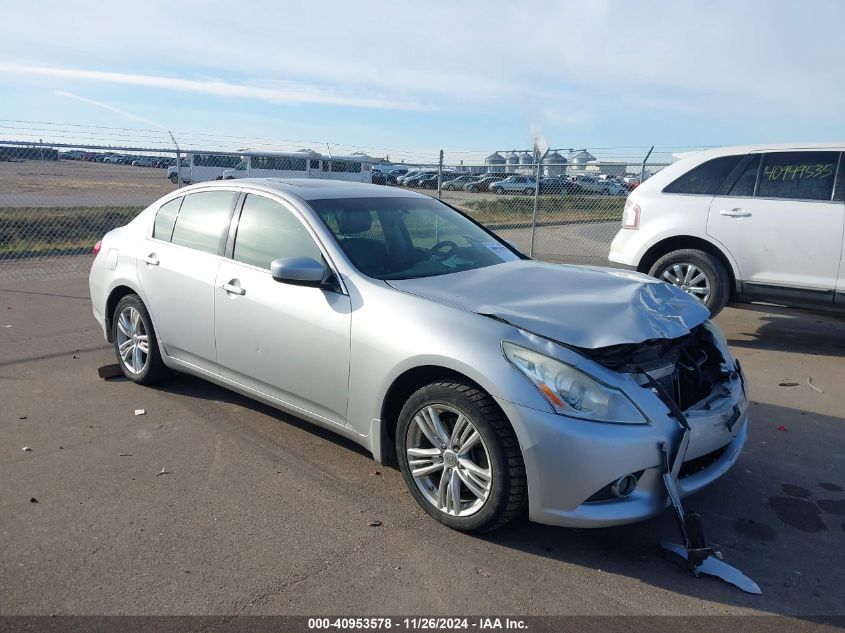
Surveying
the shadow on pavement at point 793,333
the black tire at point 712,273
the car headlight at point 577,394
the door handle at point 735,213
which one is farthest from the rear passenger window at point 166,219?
the shadow on pavement at point 793,333

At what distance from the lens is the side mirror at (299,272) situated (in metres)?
4.01

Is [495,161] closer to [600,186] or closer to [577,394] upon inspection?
[600,186]

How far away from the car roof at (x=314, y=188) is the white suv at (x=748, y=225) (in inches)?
138

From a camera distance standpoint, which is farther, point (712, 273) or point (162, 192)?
→ point (162, 192)

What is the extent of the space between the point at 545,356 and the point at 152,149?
9157 millimetres

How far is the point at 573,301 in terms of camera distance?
383cm

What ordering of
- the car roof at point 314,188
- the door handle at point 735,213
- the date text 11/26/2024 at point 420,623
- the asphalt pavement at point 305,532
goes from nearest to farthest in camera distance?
the date text 11/26/2024 at point 420,623
the asphalt pavement at point 305,532
the car roof at point 314,188
the door handle at point 735,213

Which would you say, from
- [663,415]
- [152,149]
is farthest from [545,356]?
[152,149]

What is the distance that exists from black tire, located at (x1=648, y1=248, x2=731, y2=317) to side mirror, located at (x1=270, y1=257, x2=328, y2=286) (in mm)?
4740

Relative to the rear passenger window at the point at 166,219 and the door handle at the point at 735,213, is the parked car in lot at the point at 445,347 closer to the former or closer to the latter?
the rear passenger window at the point at 166,219

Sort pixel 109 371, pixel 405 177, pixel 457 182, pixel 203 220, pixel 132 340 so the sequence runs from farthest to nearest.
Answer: pixel 405 177
pixel 457 182
pixel 109 371
pixel 132 340
pixel 203 220

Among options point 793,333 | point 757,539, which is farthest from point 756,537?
point 793,333

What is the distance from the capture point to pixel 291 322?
4.23 m

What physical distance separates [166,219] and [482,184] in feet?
37.1
